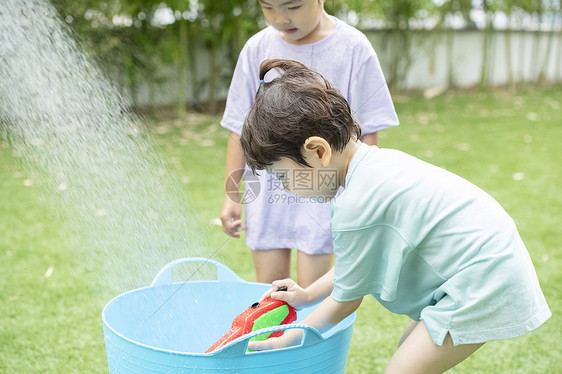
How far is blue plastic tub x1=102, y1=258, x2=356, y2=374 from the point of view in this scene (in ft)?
3.38

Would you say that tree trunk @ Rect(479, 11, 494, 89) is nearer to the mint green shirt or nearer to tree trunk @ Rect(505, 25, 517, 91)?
tree trunk @ Rect(505, 25, 517, 91)

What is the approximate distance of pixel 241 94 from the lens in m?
1.55

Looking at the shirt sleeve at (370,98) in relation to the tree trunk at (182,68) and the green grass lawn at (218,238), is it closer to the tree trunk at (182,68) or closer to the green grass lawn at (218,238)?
the green grass lawn at (218,238)

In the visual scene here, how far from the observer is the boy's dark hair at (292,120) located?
1062 mm

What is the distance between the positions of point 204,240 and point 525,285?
1679mm

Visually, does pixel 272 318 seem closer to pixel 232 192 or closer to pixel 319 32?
pixel 232 192

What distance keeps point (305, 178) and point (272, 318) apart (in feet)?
0.91

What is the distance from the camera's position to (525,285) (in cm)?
104

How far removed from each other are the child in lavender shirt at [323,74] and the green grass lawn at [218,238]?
1.28 ft

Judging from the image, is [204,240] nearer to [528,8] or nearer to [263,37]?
[263,37]

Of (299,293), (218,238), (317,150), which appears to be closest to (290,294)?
(299,293)

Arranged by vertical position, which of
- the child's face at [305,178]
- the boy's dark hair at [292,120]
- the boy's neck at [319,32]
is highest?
the boy's neck at [319,32]

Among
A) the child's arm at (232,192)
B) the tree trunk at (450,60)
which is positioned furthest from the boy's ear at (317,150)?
the tree trunk at (450,60)

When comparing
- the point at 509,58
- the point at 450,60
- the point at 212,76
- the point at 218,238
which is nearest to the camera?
the point at 218,238
